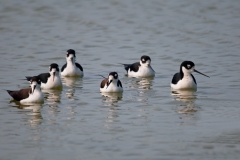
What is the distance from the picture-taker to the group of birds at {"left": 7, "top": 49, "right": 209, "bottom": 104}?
1758cm

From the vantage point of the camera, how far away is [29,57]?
24109 mm

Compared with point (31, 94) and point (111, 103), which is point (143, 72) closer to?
point (111, 103)

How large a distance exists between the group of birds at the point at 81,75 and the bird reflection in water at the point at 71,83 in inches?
7.0

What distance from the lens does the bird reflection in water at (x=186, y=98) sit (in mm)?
16594

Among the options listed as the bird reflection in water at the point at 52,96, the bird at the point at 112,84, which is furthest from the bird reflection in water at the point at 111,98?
the bird reflection in water at the point at 52,96

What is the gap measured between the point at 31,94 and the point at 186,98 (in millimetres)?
3847

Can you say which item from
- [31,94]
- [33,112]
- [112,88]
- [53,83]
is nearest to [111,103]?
[112,88]

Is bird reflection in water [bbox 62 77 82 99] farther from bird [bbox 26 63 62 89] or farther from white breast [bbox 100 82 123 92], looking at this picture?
white breast [bbox 100 82 123 92]

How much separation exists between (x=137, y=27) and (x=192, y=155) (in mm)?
17420

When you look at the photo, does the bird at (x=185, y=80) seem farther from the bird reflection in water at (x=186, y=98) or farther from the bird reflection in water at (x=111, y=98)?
the bird reflection in water at (x=111, y=98)

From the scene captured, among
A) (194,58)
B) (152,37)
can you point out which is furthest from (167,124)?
(152,37)

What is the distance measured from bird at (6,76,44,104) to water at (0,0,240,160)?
0.28m

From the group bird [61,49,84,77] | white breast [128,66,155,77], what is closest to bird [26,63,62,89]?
bird [61,49,84,77]

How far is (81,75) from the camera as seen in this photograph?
21.5 meters
